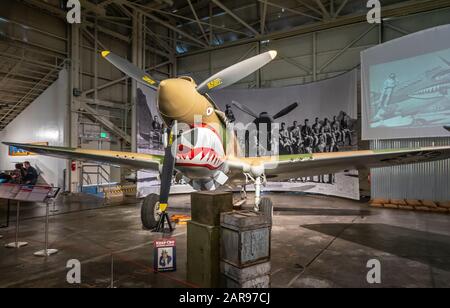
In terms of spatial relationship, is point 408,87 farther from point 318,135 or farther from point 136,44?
point 136,44

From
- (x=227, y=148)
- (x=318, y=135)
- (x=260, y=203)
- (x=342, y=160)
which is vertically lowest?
(x=260, y=203)

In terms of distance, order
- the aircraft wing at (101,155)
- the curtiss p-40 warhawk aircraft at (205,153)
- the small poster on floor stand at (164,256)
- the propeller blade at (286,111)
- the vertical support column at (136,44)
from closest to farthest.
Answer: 1. the small poster on floor stand at (164,256)
2. the curtiss p-40 warhawk aircraft at (205,153)
3. the aircraft wing at (101,155)
4. the propeller blade at (286,111)
5. the vertical support column at (136,44)

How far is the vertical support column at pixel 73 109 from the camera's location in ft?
44.3

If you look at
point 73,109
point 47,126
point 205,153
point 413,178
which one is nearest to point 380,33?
point 413,178

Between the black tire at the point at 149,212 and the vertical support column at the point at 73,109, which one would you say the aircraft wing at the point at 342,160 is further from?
A: the vertical support column at the point at 73,109

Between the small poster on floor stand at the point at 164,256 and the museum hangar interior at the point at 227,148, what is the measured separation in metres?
0.02

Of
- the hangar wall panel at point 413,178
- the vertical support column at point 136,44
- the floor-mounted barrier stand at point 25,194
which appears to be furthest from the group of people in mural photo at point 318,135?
the floor-mounted barrier stand at point 25,194

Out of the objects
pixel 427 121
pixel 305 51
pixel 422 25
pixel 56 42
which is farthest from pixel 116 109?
pixel 422 25

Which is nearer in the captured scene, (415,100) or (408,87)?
(415,100)

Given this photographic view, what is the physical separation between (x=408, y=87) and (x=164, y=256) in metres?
10.0

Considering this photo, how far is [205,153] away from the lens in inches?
230

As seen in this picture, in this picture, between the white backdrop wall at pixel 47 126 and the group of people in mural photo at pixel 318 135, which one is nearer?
the group of people in mural photo at pixel 318 135

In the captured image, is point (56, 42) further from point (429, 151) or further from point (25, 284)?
point (429, 151)

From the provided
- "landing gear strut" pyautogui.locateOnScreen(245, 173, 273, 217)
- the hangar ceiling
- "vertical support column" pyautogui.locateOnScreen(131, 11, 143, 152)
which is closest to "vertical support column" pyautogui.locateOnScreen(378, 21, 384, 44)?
the hangar ceiling
